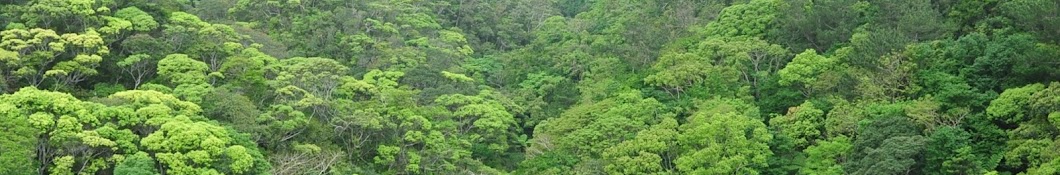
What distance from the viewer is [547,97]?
5322 centimetres

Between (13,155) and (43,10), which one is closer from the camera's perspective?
(13,155)

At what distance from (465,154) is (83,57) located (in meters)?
12.1

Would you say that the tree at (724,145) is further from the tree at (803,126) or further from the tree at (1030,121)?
the tree at (1030,121)

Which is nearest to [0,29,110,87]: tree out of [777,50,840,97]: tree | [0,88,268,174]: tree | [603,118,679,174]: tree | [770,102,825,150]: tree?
[0,88,268,174]: tree

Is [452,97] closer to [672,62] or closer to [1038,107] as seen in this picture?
[672,62]

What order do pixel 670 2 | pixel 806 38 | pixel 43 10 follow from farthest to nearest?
pixel 670 2, pixel 806 38, pixel 43 10

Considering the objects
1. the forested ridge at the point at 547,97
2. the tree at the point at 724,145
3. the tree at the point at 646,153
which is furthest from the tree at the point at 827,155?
the tree at the point at 646,153

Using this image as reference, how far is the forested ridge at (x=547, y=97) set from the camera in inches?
1293

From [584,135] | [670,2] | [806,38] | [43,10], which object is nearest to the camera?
[43,10]

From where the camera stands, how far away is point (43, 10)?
39844 millimetres

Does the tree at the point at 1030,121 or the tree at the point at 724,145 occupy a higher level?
the tree at the point at 1030,121

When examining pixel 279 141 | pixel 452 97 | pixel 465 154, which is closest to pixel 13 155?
pixel 279 141

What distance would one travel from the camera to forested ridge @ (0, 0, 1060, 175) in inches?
1293

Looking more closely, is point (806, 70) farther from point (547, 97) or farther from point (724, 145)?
point (547, 97)
